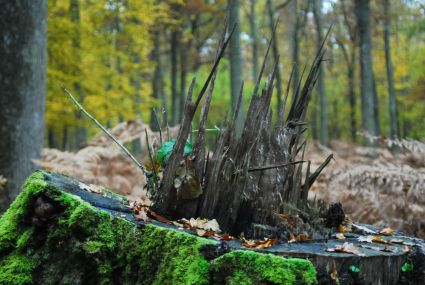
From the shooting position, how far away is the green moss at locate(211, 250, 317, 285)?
65.1 inches

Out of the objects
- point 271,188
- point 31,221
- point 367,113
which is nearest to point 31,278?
point 31,221

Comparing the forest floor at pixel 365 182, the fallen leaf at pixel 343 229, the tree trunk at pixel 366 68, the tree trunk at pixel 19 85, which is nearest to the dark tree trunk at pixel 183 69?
the tree trunk at pixel 366 68

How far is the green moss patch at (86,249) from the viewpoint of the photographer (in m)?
1.83

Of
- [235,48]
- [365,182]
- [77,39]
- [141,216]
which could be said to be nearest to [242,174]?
[141,216]

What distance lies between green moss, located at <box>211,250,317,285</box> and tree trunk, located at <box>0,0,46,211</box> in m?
4.45

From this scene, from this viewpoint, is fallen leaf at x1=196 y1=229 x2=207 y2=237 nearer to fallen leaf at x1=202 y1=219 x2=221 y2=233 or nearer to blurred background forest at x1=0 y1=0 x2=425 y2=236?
fallen leaf at x1=202 y1=219 x2=221 y2=233

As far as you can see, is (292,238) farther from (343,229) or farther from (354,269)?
(343,229)

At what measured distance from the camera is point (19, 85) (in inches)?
215

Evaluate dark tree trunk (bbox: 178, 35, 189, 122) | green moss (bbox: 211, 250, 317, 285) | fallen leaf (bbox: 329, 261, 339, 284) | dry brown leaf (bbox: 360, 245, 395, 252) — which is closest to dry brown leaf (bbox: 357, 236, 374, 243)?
dry brown leaf (bbox: 360, 245, 395, 252)

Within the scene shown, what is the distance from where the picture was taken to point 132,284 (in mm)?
2039

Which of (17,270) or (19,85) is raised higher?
(19,85)

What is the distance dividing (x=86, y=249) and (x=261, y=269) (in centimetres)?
83

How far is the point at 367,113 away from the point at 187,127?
8.33 m

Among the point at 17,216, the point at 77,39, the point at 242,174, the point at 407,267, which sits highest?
the point at 77,39
